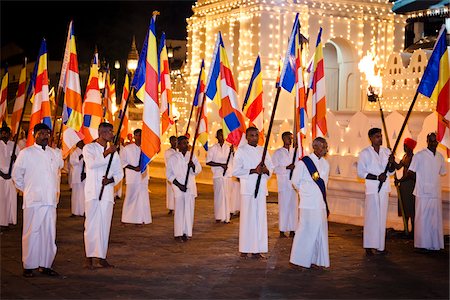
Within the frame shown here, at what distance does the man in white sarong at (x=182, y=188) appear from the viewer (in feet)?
37.9

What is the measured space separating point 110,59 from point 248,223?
34.2m

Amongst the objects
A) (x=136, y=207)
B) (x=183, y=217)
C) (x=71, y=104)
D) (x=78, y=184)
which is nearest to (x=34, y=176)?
(x=71, y=104)

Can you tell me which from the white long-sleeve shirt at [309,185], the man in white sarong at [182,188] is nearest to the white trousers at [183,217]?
the man in white sarong at [182,188]

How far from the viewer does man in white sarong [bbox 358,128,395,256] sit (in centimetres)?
1019

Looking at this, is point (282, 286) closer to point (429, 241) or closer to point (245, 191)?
point (245, 191)

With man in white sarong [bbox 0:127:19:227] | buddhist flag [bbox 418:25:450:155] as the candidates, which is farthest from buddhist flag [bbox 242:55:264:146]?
man in white sarong [bbox 0:127:19:227]

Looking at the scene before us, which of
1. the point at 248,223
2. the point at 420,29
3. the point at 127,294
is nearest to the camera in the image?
the point at 127,294

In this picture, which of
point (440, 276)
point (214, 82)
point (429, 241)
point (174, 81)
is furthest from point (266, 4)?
point (440, 276)

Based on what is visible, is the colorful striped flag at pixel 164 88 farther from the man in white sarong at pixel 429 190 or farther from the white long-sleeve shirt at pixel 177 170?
the man in white sarong at pixel 429 190

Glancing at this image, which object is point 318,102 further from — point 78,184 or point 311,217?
point 78,184

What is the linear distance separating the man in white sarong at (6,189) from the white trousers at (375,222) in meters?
6.16

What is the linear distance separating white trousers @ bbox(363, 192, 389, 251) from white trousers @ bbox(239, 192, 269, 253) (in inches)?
58.5

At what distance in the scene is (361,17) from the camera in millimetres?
25797

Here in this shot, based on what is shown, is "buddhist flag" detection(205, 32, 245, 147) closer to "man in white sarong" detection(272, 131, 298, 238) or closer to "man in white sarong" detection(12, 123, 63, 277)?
"man in white sarong" detection(272, 131, 298, 238)
